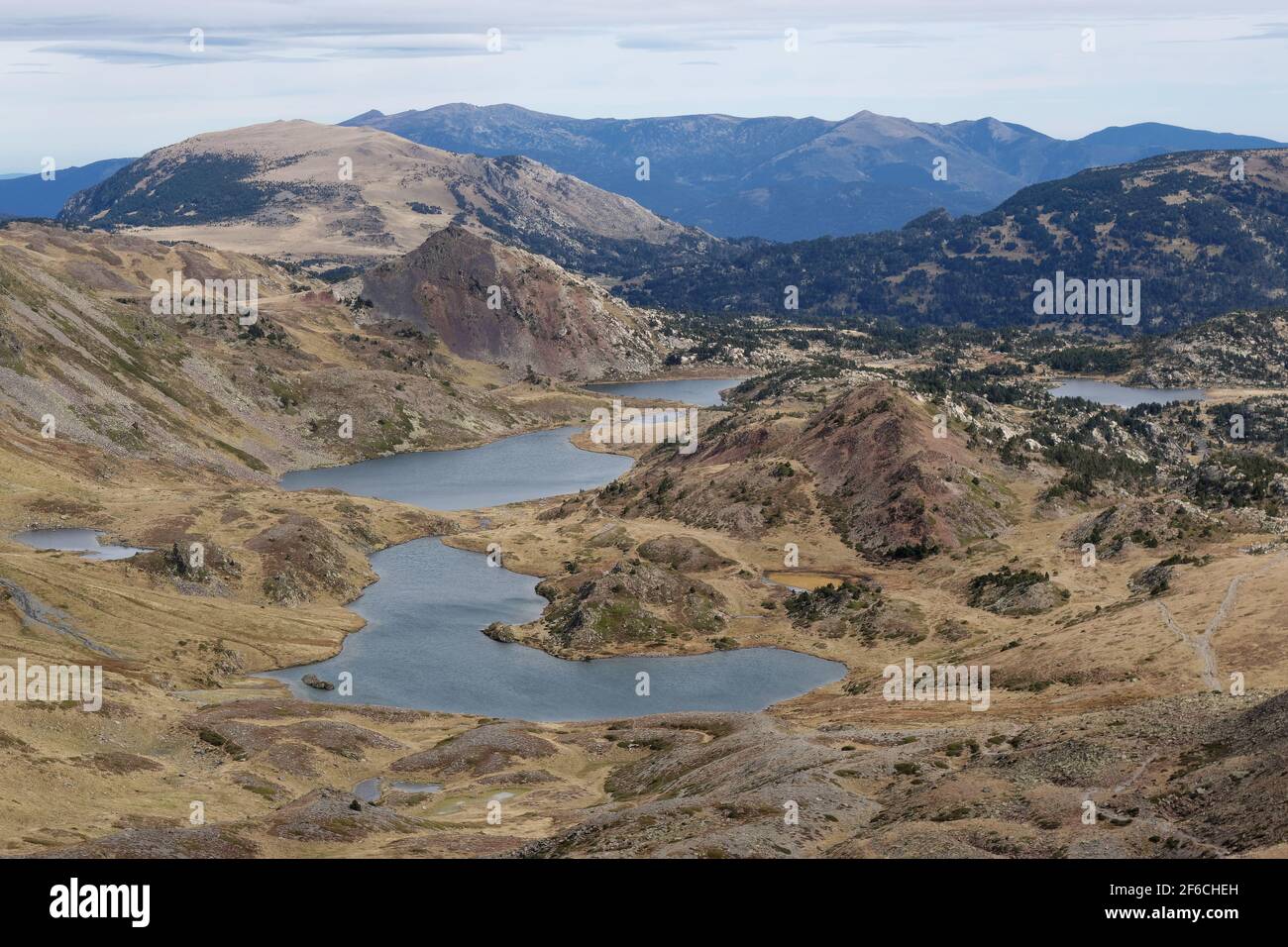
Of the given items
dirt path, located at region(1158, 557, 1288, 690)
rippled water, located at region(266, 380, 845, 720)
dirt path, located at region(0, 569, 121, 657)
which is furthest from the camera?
rippled water, located at region(266, 380, 845, 720)

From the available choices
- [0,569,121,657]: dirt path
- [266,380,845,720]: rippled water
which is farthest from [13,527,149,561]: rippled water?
[266,380,845,720]: rippled water

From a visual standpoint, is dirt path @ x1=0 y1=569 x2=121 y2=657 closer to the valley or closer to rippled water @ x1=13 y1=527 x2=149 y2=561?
the valley

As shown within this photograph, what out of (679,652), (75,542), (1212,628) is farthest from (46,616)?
(1212,628)

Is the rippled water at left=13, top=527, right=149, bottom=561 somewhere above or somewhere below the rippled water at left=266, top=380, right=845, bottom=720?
above

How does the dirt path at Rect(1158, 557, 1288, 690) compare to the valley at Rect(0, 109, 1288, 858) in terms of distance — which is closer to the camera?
the valley at Rect(0, 109, 1288, 858)

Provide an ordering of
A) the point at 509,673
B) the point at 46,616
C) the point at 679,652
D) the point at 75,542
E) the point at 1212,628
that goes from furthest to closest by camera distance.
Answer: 1. the point at 75,542
2. the point at 679,652
3. the point at 509,673
4. the point at 46,616
5. the point at 1212,628

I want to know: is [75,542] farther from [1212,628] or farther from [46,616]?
[1212,628]

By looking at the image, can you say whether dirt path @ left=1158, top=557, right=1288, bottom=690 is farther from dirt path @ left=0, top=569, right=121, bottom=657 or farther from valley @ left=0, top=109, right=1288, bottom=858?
dirt path @ left=0, top=569, right=121, bottom=657

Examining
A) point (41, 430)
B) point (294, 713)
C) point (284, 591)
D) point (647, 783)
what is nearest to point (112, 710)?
point (294, 713)

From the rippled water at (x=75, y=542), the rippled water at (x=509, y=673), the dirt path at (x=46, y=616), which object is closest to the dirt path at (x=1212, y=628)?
the rippled water at (x=509, y=673)

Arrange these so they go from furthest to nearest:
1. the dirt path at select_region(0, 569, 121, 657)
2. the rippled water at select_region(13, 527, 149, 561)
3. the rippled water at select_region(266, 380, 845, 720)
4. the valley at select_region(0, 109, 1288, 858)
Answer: the rippled water at select_region(13, 527, 149, 561), the rippled water at select_region(266, 380, 845, 720), the dirt path at select_region(0, 569, 121, 657), the valley at select_region(0, 109, 1288, 858)

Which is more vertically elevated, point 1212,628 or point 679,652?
point 1212,628
